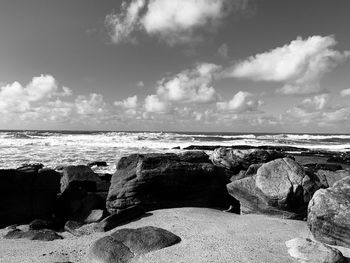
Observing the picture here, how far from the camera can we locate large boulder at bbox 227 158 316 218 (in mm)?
7191

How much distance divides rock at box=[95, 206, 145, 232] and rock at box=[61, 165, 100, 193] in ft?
14.0

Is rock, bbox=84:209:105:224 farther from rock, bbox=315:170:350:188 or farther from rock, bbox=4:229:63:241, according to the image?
rock, bbox=315:170:350:188

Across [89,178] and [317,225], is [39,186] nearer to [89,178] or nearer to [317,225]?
[89,178]

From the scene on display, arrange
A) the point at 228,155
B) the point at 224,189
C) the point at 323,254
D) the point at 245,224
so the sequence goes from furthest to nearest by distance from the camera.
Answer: the point at 228,155 < the point at 224,189 < the point at 245,224 < the point at 323,254

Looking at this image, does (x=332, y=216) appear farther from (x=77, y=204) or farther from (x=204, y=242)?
(x=77, y=204)

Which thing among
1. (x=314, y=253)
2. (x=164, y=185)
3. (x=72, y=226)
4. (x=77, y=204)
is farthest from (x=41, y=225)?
(x=314, y=253)

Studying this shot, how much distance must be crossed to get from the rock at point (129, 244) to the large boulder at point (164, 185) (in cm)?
252

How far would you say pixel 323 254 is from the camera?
491 centimetres

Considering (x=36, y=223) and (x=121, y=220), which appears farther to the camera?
(x=36, y=223)

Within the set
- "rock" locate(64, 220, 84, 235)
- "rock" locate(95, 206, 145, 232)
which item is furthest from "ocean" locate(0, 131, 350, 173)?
"rock" locate(95, 206, 145, 232)

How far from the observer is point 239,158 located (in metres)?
12.2

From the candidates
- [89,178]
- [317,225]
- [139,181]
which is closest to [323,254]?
[317,225]

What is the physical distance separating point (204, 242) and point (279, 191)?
2.37 meters

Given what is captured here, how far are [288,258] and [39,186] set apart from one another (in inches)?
309
